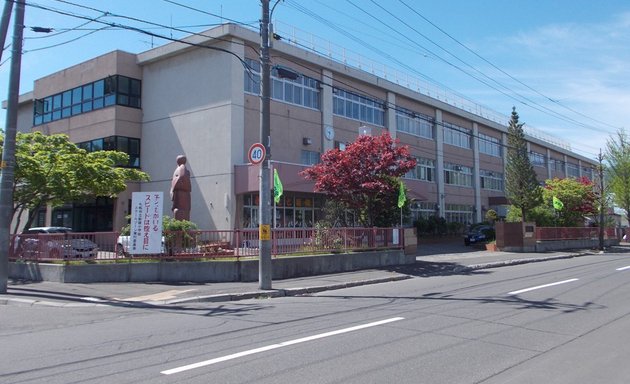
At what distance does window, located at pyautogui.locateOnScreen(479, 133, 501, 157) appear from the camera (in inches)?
2185

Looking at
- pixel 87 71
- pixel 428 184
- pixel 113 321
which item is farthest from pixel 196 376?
pixel 428 184

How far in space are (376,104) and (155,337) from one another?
34.2 metres

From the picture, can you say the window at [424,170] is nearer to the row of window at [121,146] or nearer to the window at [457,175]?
the window at [457,175]

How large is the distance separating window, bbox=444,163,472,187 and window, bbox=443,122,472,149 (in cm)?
224

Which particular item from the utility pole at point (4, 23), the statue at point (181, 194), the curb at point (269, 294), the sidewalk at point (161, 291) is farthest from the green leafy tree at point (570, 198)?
the utility pole at point (4, 23)

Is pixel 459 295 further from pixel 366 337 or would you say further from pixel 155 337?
pixel 155 337

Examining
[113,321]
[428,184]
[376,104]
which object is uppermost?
[376,104]

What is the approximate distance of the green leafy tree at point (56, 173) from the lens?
A: 1997 centimetres

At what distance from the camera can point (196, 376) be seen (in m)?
6.06

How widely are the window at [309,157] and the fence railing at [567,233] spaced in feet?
51.0

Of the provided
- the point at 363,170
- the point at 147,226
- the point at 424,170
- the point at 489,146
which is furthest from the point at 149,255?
the point at 489,146

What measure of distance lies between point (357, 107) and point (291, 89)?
285 inches

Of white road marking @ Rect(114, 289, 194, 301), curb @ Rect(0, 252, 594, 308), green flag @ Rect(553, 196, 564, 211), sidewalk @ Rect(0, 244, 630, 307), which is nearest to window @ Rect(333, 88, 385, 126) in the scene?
green flag @ Rect(553, 196, 564, 211)

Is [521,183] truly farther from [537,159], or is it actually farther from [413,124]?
[537,159]
